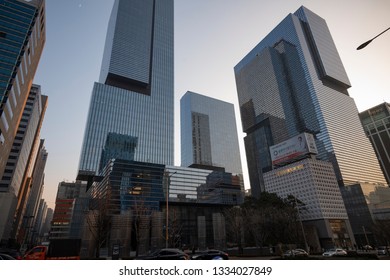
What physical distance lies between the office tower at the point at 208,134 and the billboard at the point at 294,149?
196ft

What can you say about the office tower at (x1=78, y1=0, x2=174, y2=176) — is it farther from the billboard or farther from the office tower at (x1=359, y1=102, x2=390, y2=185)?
the office tower at (x1=359, y1=102, x2=390, y2=185)

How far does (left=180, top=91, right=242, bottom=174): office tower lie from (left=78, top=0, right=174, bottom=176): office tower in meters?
44.2

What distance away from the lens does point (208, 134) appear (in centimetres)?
16688

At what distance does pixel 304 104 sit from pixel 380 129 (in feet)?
139

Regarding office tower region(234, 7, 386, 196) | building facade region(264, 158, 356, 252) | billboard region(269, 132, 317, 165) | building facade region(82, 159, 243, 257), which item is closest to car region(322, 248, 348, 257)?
building facade region(82, 159, 243, 257)

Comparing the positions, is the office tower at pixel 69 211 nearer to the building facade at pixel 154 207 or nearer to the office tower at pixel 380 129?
the building facade at pixel 154 207

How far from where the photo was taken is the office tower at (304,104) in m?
132

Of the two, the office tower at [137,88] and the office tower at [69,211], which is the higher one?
the office tower at [137,88]

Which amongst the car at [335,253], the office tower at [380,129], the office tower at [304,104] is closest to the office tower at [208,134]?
the office tower at [304,104]

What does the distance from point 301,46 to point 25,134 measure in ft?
566

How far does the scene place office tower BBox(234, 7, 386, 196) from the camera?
132375mm

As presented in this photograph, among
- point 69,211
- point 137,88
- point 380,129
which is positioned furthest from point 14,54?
point 380,129

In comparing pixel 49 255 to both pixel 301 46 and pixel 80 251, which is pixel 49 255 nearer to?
pixel 80 251

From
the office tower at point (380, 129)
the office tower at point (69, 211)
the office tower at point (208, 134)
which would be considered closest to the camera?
the office tower at point (69, 211)
